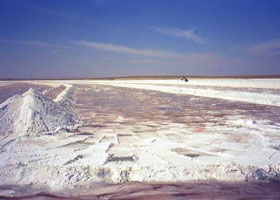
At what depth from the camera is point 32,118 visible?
778 cm

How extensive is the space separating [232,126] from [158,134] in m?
2.05

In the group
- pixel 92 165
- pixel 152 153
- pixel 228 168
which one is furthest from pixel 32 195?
pixel 228 168

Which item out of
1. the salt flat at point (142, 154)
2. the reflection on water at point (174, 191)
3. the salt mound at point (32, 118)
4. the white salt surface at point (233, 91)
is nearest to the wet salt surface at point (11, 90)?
the salt mound at point (32, 118)

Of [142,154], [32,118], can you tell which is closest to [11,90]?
[32,118]

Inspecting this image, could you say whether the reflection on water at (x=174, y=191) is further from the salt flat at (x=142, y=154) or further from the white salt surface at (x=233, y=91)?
the white salt surface at (x=233, y=91)

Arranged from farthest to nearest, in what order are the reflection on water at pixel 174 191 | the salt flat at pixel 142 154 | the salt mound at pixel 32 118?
the salt mound at pixel 32 118, the salt flat at pixel 142 154, the reflection on water at pixel 174 191

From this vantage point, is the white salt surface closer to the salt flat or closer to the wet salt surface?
the salt flat

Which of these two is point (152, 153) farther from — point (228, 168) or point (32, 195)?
point (32, 195)

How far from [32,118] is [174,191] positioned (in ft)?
16.2

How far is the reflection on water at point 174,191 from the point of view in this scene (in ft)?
12.0

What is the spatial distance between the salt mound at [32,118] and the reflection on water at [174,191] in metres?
3.49

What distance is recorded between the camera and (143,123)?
8750 mm

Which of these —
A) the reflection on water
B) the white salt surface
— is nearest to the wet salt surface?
the white salt surface

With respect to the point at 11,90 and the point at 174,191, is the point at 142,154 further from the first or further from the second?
the point at 11,90
